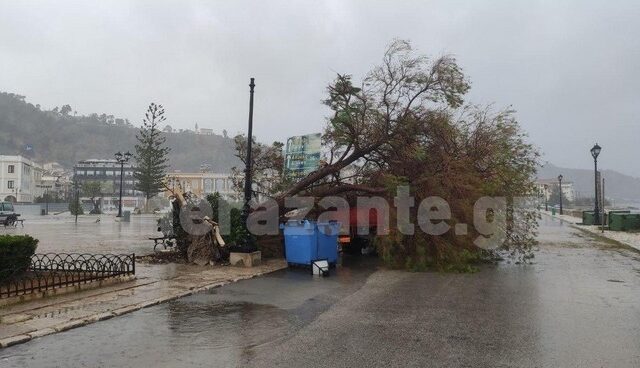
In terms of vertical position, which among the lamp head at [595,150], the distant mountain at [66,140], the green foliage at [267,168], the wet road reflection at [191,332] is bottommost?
the wet road reflection at [191,332]

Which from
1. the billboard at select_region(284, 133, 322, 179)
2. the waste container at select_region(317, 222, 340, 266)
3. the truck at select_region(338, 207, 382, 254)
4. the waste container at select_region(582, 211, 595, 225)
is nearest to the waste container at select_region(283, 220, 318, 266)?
the waste container at select_region(317, 222, 340, 266)

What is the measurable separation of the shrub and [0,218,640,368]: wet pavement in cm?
275

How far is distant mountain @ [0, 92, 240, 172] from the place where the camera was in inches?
6801

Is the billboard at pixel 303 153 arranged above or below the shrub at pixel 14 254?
above

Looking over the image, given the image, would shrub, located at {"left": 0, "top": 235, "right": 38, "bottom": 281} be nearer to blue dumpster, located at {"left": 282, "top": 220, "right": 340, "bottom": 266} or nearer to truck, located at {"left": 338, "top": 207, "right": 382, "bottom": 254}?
blue dumpster, located at {"left": 282, "top": 220, "right": 340, "bottom": 266}

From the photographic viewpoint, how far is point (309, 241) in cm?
1370

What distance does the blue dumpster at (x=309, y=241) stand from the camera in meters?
13.7

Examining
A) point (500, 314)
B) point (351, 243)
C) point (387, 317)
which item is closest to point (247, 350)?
point (387, 317)

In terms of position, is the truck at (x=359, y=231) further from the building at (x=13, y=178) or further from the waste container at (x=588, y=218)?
the building at (x=13, y=178)

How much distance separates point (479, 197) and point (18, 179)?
10965 cm

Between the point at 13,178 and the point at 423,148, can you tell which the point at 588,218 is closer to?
the point at 423,148

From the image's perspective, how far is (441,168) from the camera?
47.8 feet

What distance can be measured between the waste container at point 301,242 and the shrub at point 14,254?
6.42m

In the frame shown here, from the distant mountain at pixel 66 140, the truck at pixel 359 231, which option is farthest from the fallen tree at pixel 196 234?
the distant mountain at pixel 66 140
